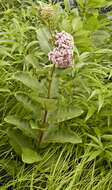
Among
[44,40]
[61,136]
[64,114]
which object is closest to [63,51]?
[44,40]

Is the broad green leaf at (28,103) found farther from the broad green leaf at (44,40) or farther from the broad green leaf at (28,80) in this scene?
the broad green leaf at (44,40)

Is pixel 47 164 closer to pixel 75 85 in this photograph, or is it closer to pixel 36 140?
pixel 36 140

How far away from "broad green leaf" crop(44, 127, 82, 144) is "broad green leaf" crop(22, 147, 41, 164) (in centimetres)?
8

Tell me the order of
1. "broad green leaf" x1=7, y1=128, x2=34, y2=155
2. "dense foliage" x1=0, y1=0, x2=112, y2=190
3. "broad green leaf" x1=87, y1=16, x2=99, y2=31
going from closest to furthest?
"dense foliage" x1=0, y1=0, x2=112, y2=190
"broad green leaf" x1=7, y1=128, x2=34, y2=155
"broad green leaf" x1=87, y1=16, x2=99, y2=31

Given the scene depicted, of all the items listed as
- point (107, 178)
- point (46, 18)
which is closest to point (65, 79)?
point (46, 18)

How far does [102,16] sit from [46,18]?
0.78 m

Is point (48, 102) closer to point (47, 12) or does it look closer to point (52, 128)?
point (52, 128)

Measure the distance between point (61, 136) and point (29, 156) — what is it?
0.15 metres

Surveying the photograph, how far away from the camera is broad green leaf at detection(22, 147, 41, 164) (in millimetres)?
915

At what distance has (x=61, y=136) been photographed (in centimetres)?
100

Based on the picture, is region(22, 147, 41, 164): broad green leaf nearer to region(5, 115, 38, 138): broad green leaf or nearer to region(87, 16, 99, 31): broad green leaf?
region(5, 115, 38, 138): broad green leaf

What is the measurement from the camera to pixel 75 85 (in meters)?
1.23

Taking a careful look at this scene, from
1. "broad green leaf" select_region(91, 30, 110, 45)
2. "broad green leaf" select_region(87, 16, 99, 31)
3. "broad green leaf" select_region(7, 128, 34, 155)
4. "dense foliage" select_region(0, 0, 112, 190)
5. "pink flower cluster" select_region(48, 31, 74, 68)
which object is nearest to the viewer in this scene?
"pink flower cluster" select_region(48, 31, 74, 68)

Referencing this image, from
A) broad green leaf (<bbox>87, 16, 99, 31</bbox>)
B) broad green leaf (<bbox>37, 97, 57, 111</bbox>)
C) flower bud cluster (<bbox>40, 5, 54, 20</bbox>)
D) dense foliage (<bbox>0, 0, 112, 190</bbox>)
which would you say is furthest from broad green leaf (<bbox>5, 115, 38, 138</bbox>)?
broad green leaf (<bbox>87, 16, 99, 31</bbox>)
